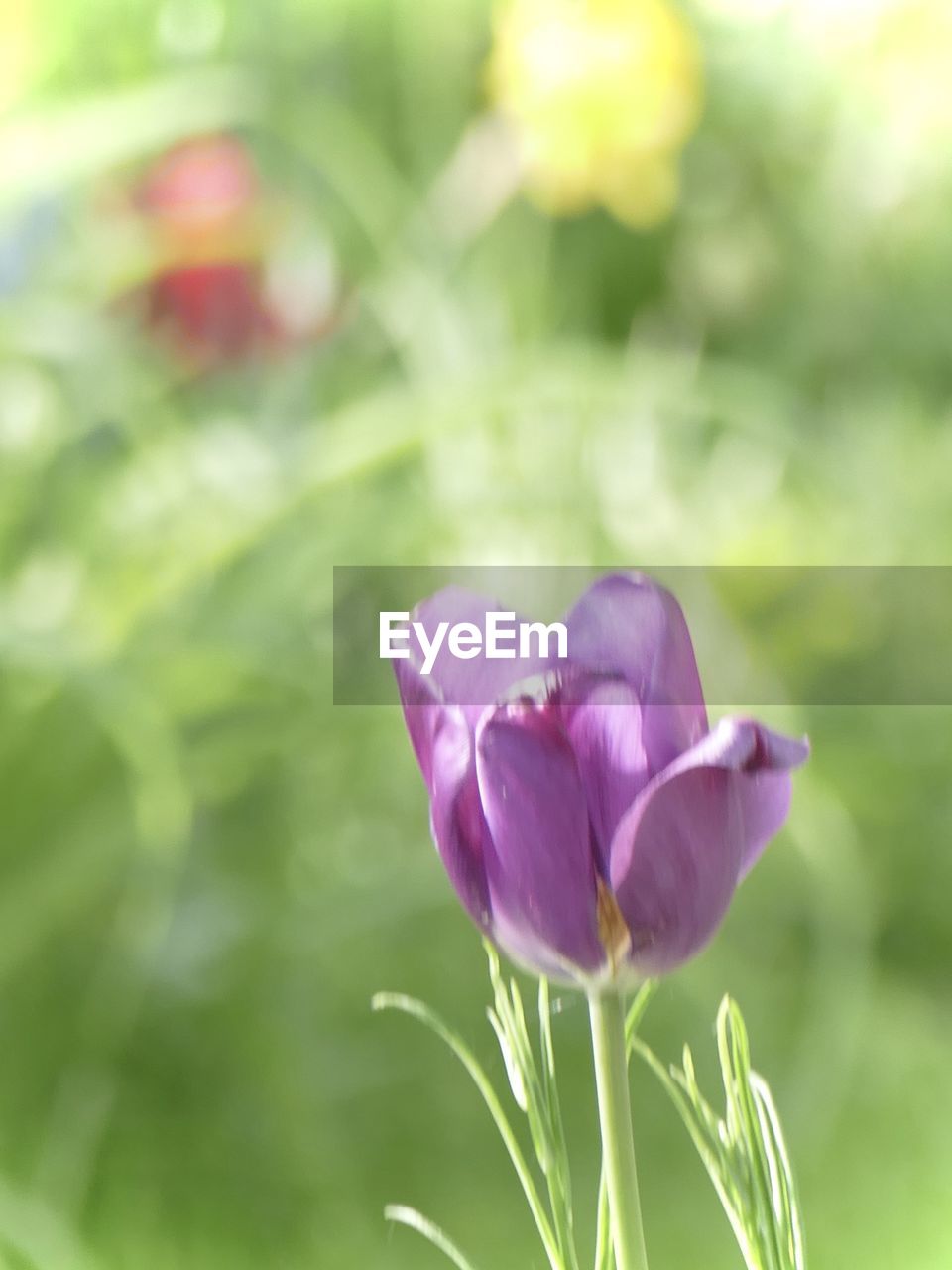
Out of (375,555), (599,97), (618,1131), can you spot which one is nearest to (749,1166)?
(618,1131)

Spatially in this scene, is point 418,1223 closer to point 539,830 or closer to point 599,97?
point 539,830

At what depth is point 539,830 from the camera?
5.5 inches

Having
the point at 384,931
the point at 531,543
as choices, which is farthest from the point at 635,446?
the point at 384,931

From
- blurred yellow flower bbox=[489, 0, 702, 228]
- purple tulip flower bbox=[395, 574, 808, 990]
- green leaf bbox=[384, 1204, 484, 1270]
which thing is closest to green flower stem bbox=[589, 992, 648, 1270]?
purple tulip flower bbox=[395, 574, 808, 990]

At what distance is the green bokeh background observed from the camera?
283 millimetres

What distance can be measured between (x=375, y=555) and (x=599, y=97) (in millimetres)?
151

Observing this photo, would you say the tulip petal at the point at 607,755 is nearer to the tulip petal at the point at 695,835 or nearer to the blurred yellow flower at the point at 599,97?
the tulip petal at the point at 695,835

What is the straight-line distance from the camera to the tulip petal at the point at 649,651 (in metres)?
0.15

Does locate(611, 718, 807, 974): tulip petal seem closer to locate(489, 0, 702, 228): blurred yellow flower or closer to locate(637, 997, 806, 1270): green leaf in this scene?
locate(637, 997, 806, 1270): green leaf

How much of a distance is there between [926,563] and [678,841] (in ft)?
0.77

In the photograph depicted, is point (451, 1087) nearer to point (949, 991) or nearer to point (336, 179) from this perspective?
point (949, 991)
